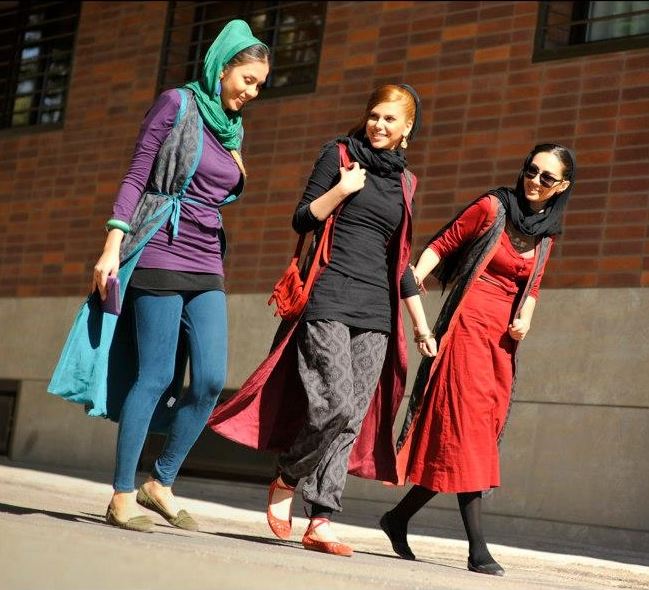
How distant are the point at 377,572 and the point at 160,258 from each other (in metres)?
1.50

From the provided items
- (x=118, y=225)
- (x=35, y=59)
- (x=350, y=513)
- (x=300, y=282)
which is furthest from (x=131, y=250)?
(x=35, y=59)

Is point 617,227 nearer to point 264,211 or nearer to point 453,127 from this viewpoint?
point 453,127

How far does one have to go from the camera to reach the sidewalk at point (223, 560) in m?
3.81

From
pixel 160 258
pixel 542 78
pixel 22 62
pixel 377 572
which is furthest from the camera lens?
pixel 22 62

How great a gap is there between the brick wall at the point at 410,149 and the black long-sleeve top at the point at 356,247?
3.28 meters

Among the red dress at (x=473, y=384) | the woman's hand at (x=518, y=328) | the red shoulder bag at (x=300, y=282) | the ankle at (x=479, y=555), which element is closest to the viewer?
the red shoulder bag at (x=300, y=282)

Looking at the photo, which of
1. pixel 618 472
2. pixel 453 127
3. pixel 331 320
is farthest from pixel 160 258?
pixel 453 127

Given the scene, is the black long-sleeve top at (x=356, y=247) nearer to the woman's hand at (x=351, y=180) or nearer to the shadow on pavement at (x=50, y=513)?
the woman's hand at (x=351, y=180)

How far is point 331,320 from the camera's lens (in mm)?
5488

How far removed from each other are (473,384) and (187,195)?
56.8 inches

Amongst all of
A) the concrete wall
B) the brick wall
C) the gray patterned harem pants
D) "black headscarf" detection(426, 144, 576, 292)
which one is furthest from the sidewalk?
the brick wall

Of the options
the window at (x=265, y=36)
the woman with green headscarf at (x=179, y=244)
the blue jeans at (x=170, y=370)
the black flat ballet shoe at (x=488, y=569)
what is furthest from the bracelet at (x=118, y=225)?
the window at (x=265, y=36)

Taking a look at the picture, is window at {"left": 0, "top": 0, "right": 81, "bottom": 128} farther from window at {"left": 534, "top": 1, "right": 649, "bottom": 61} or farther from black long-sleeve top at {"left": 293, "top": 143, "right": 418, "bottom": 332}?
black long-sleeve top at {"left": 293, "top": 143, "right": 418, "bottom": 332}

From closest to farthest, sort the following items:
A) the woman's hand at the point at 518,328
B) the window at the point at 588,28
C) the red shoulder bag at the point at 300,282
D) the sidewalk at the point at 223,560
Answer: the sidewalk at the point at 223,560 → the red shoulder bag at the point at 300,282 → the woman's hand at the point at 518,328 → the window at the point at 588,28
